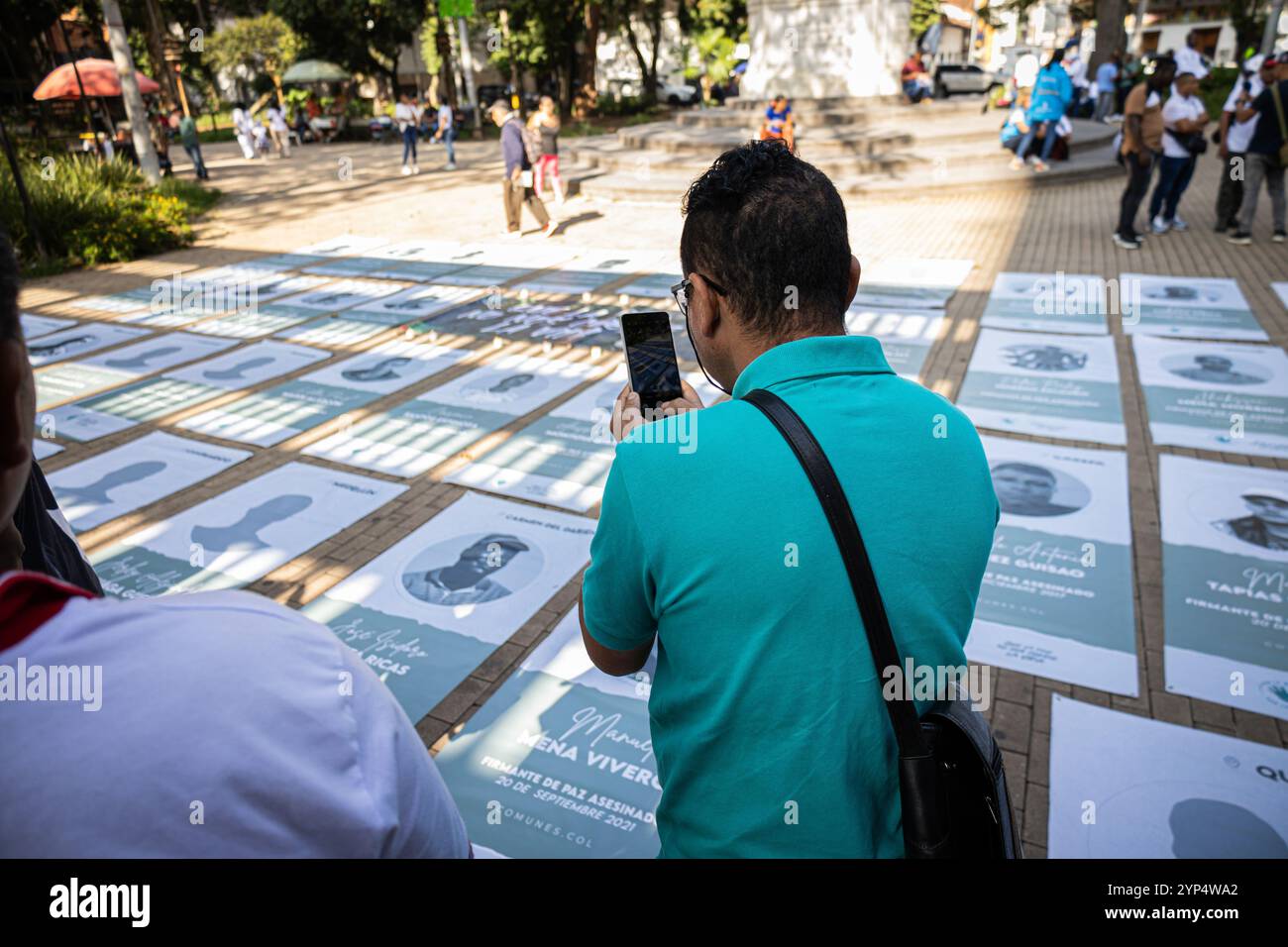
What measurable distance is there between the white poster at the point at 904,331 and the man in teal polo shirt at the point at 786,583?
5.60m

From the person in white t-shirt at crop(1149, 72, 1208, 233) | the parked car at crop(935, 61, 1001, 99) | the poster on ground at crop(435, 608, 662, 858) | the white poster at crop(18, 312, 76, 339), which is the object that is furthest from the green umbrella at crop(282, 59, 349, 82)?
the poster on ground at crop(435, 608, 662, 858)

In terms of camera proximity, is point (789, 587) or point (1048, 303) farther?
point (1048, 303)

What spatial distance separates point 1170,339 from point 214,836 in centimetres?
857

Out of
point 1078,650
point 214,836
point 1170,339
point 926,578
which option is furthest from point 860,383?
point 1170,339

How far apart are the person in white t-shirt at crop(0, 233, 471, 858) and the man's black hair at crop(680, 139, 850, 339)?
103cm

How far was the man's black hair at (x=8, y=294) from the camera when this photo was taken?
0.87 metres

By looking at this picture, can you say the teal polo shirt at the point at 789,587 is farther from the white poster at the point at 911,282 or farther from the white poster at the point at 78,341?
the white poster at the point at 78,341

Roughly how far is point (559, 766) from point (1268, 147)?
1115 cm

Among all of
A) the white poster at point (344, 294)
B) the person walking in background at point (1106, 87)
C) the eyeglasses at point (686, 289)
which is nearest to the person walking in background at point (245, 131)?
the white poster at point (344, 294)

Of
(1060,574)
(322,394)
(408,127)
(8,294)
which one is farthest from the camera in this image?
(408,127)

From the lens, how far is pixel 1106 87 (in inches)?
806

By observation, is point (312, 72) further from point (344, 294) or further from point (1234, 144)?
point (1234, 144)

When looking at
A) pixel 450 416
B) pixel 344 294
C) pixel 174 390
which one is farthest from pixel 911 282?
pixel 174 390
